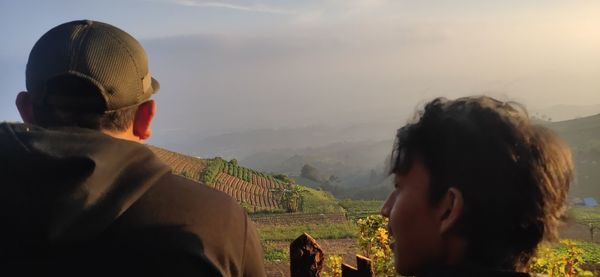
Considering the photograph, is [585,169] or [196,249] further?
[585,169]

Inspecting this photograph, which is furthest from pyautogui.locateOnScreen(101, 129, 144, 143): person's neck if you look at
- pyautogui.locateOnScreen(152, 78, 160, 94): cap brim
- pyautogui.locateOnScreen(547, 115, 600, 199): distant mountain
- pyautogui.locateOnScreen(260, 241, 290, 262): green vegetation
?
pyautogui.locateOnScreen(547, 115, 600, 199): distant mountain

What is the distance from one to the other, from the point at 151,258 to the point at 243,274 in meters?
0.32

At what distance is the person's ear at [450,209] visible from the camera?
1.48 m

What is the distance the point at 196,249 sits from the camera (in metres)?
1.64

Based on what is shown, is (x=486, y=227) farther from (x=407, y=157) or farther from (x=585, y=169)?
(x=585, y=169)

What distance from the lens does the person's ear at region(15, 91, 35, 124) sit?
187 cm

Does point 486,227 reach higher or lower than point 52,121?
lower

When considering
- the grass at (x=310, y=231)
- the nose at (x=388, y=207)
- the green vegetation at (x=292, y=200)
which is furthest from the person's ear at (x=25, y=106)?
the green vegetation at (x=292, y=200)

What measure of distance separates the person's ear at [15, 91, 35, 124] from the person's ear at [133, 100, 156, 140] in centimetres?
32

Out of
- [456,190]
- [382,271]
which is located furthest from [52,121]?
[382,271]

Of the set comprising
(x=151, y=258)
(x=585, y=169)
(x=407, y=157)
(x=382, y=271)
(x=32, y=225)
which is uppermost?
(x=407, y=157)

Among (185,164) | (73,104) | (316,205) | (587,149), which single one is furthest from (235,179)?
(587,149)

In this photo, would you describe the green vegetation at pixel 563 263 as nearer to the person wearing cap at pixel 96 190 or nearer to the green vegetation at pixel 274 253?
the person wearing cap at pixel 96 190

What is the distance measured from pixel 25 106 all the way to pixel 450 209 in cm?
137
